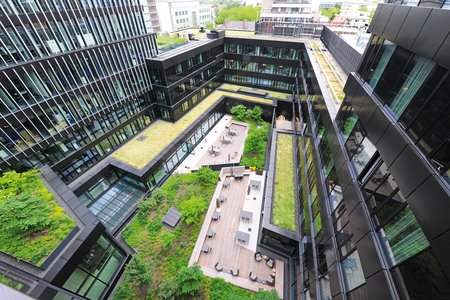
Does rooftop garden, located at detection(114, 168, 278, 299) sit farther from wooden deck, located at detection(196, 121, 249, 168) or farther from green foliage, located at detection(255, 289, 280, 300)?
wooden deck, located at detection(196, 121, 249, 168)

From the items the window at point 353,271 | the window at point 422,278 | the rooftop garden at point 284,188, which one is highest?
the window at point 422,278

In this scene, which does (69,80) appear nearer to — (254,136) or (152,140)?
(152,140)

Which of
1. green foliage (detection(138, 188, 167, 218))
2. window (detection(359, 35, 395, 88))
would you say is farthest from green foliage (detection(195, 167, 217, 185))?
window (detection(359, 35, 395, 88))

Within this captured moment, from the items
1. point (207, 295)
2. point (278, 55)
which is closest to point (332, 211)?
point (207, 295)

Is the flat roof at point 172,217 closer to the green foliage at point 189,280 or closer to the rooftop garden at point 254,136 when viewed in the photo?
the green foliage at point 189,280

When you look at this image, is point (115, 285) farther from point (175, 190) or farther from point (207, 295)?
point (175, 190)

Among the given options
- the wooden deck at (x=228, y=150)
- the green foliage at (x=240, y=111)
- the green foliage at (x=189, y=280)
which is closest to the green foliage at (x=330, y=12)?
the green foliage at (x=240, y=111)
